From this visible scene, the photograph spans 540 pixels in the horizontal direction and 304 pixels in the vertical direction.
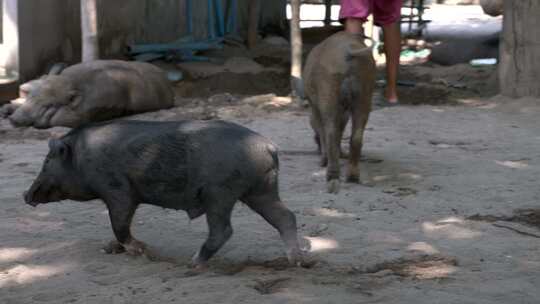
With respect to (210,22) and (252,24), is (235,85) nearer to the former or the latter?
(210,22)

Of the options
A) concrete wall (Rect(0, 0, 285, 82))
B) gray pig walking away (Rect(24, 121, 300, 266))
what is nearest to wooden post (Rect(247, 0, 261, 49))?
concrete wall (Rect(0, 0, 285, 82))

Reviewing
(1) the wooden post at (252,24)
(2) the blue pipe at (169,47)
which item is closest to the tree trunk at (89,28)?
(2) the blue pipe at (169,47)

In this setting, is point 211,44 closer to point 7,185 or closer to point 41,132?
point 41,132

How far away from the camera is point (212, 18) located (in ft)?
43.7

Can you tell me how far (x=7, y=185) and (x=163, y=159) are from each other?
6.35 feet

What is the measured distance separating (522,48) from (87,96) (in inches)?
161

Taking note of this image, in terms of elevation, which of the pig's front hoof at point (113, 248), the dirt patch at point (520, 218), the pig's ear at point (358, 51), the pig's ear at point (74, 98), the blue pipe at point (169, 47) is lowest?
the dirt patch at point (520, 218)

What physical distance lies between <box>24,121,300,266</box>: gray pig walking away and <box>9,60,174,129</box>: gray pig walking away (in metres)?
3.91

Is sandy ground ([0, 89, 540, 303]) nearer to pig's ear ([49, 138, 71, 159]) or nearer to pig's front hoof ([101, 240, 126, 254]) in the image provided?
pig's front hoof ([101, 240, 126, 254])

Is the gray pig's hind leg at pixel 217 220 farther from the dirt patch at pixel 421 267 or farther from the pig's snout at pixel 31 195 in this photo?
the pig's snout at pixel 31 195

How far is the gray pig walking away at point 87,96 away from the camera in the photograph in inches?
312

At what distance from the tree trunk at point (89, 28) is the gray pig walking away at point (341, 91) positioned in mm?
3534

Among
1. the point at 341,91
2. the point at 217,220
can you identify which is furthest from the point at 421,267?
the point at 341,91

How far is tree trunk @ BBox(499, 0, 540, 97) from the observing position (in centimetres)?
868
